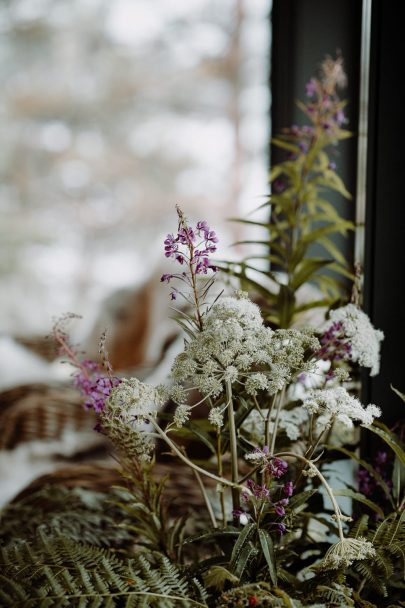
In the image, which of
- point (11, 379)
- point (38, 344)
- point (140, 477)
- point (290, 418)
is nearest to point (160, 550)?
point (140, 477)

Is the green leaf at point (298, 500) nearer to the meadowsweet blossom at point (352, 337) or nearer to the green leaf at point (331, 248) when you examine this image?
the meadowsweet blossom at point (352, 337)

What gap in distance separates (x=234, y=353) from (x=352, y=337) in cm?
21

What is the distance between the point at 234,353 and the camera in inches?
28.8

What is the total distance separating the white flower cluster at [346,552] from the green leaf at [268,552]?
6 cm

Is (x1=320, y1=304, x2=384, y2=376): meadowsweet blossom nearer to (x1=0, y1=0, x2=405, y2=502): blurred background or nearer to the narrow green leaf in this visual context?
the narrow green leaf

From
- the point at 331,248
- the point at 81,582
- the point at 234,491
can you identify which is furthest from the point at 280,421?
the point at 331,248

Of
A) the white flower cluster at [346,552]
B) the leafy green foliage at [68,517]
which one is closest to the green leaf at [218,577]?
the white flower cluster at [346,552]

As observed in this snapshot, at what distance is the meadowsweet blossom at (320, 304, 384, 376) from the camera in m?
0.85

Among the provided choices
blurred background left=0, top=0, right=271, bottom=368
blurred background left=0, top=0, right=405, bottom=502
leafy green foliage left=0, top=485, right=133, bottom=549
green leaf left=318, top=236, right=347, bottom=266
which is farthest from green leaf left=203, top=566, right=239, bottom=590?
blurred background left=0, top=0, right=271, bottom=368

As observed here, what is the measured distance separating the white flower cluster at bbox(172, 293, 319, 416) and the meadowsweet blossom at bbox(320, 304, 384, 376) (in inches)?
4.4

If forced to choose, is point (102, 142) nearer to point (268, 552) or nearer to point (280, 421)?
point (280, 421)

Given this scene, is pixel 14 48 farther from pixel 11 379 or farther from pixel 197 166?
pixel 11 379

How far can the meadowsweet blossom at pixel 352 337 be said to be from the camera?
2.80 ft

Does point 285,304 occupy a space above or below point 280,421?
above
